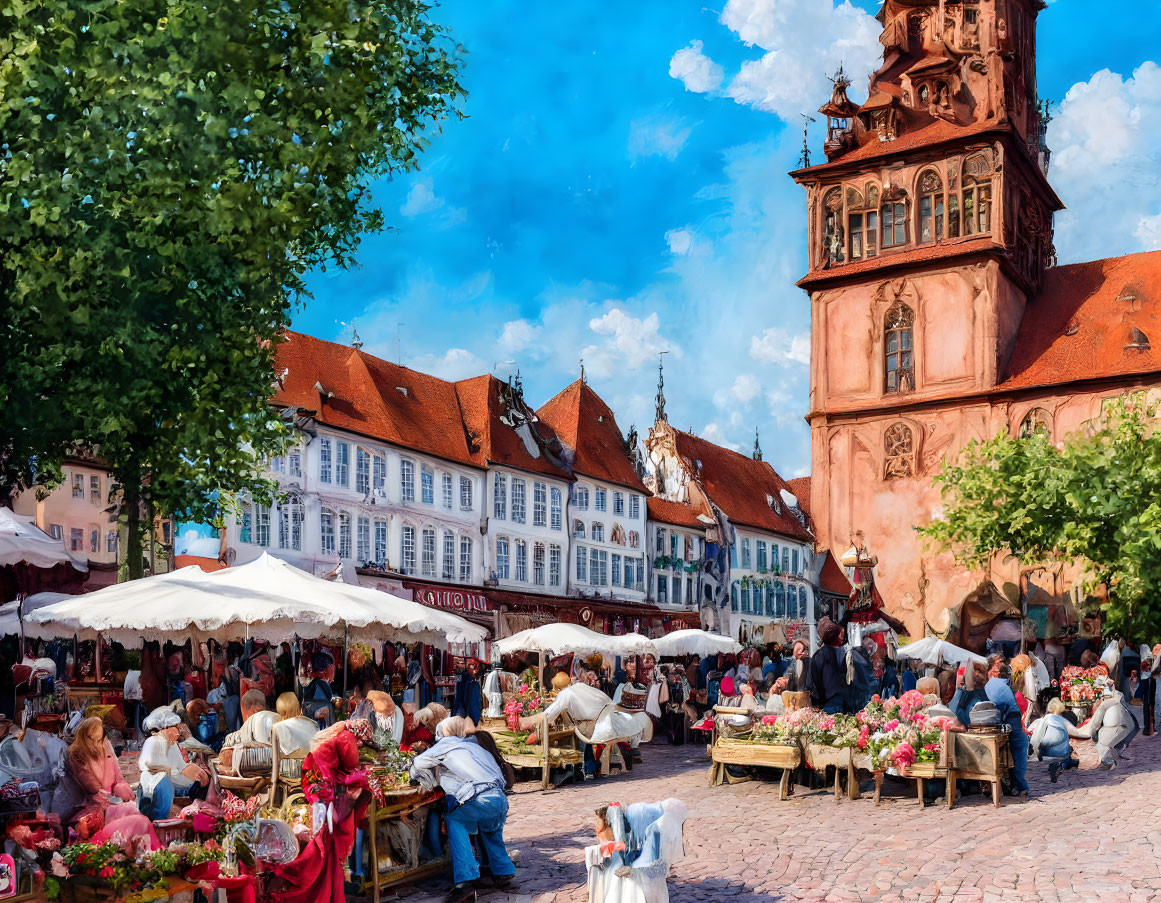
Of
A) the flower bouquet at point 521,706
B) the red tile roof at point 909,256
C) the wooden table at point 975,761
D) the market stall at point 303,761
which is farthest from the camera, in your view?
the red tile roof at point 909,256

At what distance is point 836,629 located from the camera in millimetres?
15242

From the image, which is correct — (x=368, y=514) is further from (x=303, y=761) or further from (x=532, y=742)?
(x=303, y=761)

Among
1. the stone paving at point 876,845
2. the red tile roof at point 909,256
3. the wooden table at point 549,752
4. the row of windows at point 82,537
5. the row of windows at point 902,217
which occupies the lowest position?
the stone paving at point 876,845

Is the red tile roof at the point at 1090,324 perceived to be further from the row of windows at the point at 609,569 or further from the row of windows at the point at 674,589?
the row of windows at the point at 674,589

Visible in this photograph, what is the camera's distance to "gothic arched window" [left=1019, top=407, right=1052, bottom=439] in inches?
1624

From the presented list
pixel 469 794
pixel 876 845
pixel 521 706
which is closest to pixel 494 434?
pixel 521 706

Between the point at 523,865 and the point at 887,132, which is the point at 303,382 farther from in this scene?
the point at 523,865

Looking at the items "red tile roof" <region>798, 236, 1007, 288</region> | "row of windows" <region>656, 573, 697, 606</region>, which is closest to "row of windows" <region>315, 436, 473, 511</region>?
"row of windows" <region>656, 573, 697, 606</region>

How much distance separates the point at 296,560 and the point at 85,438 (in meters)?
25.6

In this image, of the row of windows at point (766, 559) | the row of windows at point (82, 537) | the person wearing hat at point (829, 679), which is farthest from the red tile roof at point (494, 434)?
the person wearing hat at point (829, 679)

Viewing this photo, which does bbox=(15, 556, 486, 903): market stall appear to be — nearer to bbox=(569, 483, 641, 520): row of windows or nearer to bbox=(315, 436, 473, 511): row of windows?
bbox=(315, 436, 473, 511): row of windows

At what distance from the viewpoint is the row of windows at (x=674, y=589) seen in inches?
2309

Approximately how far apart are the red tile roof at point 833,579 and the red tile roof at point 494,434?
11.5 m

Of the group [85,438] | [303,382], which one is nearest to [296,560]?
[303,382]
